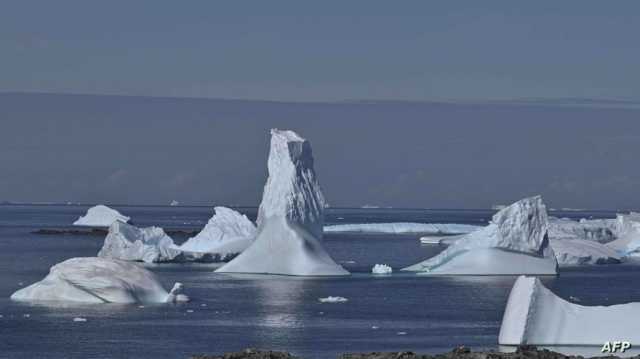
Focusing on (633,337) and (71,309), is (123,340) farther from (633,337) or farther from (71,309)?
(633,337)

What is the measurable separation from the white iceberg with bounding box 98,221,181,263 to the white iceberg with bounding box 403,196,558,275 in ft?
38.1

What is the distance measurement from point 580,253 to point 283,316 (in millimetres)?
28802

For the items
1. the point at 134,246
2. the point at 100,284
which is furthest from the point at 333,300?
the point at 134,246

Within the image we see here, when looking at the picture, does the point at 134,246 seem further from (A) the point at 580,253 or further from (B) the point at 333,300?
(A) the point at 580,253

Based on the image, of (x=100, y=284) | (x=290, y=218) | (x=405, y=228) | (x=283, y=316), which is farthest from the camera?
(x=405, y=228)

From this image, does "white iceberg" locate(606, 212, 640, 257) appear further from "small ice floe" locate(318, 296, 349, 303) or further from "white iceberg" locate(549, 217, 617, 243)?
"small ice floe" locate(318, 296, 349, 303)

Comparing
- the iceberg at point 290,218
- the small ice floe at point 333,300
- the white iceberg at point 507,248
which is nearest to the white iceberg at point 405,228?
the white iceberg at point 507,248

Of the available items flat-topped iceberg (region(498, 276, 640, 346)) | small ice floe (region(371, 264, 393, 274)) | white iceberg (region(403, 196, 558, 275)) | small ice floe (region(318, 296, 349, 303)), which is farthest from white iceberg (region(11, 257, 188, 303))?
small ice floe (region(371, 264, 393, 274))

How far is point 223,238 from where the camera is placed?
60.4 metres

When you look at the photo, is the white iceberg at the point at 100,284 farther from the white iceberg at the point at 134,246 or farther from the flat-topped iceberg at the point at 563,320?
the white iceberg at the point at 134,246

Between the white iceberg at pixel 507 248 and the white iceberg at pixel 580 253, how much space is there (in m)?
9.49

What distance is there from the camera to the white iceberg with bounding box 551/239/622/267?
197 ft

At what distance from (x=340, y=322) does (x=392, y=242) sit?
2314 inches

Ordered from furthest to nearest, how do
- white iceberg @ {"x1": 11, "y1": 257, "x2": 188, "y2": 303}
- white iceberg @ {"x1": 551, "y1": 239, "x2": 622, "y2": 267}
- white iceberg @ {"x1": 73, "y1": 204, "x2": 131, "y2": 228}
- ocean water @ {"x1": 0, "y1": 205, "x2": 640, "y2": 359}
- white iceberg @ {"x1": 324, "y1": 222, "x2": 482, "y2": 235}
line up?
white iceberg @ {"x1": 73, "y1": 204, "x2": 131, "y2": 228} → white iceberg @ {"x1": 324, "y1": 222, "x2": 482, "y2": 235} → white iceberg @ {"x1": 551, "y1": 239, "x2": 622, "y2": 267} → white iceberg @ {"x1": 11, "y1": 257, "x2": 188, "y2": 303} → ocean water @ {"x1": 0, "y1": 205, "x2": 640, "y2": 359}
